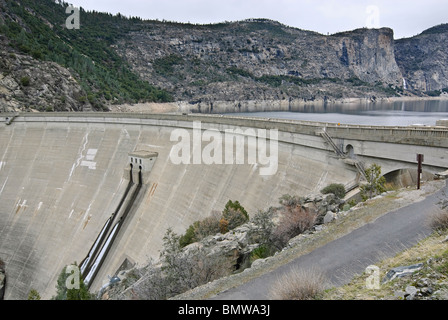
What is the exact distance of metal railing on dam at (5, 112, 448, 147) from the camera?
14336mm

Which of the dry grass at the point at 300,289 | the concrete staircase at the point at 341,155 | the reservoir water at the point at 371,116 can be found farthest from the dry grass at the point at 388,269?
the reservoir water at the point at 371,116

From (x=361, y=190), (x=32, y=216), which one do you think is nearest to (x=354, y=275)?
(x=361, y=190)

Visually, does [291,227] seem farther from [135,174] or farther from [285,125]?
[135,174]

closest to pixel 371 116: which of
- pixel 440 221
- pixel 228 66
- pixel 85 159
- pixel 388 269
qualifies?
pixel 85 159

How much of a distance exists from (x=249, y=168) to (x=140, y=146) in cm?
1370

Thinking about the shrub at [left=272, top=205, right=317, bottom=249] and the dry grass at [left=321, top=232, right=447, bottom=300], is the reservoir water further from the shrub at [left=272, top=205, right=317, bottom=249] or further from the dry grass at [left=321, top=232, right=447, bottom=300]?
the dry grass at [left=321, top=232, right=447, bottom=300]

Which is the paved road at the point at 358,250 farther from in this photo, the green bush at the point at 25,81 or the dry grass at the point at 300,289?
the green bush at the point at 25,81

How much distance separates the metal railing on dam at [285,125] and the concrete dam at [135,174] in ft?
0.19

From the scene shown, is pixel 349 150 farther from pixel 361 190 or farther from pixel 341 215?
pixel 341 215

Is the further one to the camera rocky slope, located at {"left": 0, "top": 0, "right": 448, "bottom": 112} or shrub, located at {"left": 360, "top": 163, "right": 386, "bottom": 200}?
rocky slope, located at {"left": 0, "top": 0, "right": 448, "bottom": 112}

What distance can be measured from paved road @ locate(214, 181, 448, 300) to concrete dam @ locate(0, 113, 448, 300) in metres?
4.97

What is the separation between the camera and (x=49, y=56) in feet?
212

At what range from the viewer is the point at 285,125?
2125 cm

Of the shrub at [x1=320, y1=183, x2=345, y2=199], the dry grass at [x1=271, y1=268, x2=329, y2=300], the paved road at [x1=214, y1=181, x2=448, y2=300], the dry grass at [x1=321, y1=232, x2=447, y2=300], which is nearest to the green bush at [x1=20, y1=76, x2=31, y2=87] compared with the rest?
the shrub at [x1=320, y1=183, x2=345, y2=199]
